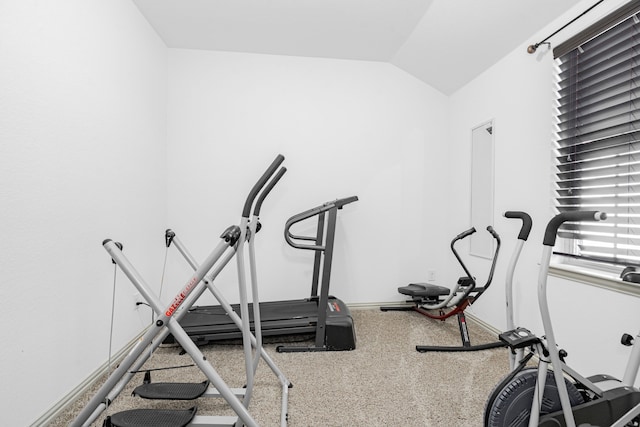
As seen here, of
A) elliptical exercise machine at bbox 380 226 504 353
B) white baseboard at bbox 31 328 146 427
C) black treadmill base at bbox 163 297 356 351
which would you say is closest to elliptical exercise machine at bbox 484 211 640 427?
elliptical exercise machine at bbox 380 226 504 353

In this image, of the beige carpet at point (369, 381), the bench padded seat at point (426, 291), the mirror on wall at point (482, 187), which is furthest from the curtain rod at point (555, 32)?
the beige carpet at point (369, 381)

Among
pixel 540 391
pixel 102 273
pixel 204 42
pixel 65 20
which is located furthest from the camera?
pixel 204 42

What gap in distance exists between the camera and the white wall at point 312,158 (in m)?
3.38

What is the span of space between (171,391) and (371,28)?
323 cm

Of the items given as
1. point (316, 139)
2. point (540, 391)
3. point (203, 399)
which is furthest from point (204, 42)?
point (540, 391)

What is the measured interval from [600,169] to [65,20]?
10.7ft

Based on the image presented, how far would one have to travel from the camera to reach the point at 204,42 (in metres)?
3.23

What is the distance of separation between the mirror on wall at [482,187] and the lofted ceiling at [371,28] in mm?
635

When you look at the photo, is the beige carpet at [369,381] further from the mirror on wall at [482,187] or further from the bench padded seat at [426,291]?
the mirror on wall at [482,187]

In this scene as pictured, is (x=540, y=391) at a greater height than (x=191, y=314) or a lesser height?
greater

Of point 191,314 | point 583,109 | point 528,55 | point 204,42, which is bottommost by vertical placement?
point 191,314

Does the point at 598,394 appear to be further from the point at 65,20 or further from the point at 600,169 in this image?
the point at 65,20

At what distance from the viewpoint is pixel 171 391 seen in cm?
179

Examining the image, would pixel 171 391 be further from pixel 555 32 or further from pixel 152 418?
pixel 555 32
